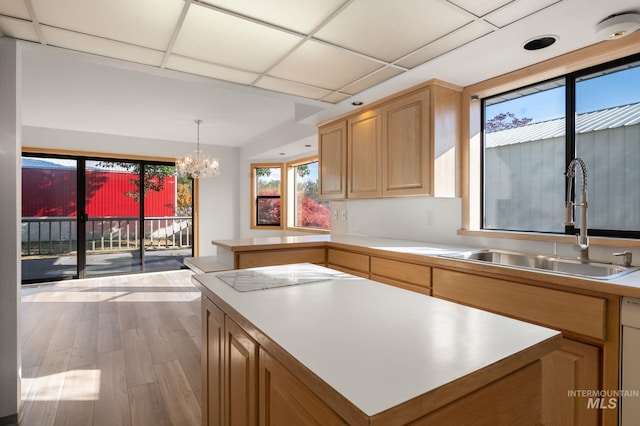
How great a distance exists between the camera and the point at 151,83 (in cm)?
366

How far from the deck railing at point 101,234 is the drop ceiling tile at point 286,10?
222 inches

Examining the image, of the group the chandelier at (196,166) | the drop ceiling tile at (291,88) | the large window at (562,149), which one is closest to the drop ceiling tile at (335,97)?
the drop ceiling tile at (291,88)

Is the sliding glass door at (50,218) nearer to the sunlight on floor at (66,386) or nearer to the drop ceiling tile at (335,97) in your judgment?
the sunlight on floor at (66,386)

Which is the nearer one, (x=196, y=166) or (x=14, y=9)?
(x=14, y=9)

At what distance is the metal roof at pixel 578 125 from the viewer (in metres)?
2.05

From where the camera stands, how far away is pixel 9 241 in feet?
6.55

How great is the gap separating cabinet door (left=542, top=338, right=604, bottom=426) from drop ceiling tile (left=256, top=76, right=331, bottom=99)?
2.55 metres

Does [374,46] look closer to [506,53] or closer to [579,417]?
[506,53]

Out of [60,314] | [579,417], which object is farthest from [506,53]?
[60,314]

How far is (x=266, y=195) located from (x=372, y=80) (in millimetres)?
4725

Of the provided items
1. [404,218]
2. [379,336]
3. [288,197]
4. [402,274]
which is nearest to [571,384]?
[402,274]

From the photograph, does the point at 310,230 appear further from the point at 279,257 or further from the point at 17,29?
the point at 17,29

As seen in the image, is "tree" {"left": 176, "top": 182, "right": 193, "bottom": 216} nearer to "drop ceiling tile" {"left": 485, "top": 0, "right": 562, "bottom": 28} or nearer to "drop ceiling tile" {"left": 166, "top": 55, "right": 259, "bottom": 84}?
"drop ceiling tile" {"left": 166, "top": 55, "right": 259, "bottom": 84}

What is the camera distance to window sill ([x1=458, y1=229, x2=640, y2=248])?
1888 millimetres
